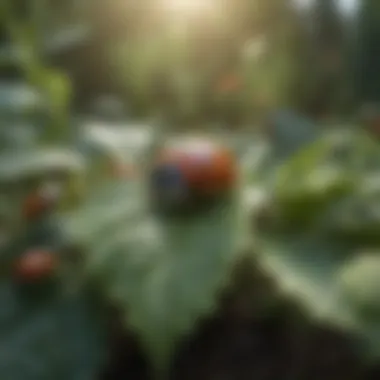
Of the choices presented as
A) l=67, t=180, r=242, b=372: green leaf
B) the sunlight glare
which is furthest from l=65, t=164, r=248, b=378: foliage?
the sunlight glare

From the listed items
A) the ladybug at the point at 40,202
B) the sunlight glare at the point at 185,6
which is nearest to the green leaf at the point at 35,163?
the ladybug at the point at 40,202

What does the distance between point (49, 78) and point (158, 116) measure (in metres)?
0.12

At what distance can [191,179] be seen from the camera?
1.57 ft

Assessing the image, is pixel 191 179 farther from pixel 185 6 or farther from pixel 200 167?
pixel 185 6

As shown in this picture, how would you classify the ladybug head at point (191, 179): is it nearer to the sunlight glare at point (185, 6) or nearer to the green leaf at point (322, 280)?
the green leaf at point (322, 280)

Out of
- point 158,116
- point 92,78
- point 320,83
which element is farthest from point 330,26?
point 158,116

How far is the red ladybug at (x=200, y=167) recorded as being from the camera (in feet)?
1.51

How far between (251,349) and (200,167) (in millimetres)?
87

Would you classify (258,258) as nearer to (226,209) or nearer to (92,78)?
(226,209)

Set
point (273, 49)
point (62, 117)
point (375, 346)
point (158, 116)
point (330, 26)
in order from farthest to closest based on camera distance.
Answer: point (330, 26) < point (273, 49) < point (158, 116) < point (62, 117) < point (375, 346)

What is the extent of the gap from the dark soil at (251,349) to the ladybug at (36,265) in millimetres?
43

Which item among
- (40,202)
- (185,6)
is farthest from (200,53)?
(40,202)

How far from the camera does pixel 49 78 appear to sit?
59 cm

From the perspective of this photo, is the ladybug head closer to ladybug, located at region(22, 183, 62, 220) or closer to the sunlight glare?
ladybug, located at region(22, 183, 62, 220)
